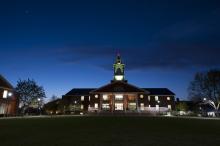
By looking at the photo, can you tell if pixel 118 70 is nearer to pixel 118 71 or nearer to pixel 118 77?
pixel 118 71

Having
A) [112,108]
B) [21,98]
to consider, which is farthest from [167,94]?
[21,98]

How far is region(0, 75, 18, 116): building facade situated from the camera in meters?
54.1

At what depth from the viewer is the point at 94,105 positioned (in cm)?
7650

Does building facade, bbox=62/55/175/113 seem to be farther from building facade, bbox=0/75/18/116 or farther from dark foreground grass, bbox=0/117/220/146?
dark foreground grass, bbox=0/117/220/146

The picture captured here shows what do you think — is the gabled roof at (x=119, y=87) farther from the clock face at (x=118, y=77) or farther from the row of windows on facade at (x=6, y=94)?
the row of windows on facade at (x=6, y=94)

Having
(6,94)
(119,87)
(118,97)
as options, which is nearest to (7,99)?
(6,94)

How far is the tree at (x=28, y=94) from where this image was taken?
68.1 metres

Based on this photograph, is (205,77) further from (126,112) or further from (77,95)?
(77,95)

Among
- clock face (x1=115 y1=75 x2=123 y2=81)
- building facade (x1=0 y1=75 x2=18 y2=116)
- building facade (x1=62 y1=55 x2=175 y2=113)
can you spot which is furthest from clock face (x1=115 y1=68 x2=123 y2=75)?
building facade (x1=0 y1=75 x2=18 y2=116)

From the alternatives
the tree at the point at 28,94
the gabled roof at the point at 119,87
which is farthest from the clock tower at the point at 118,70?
the tree at the point at 28,94

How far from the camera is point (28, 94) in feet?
227

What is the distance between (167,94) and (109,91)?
71.6 feet

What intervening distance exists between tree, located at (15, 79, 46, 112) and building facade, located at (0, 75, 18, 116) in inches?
295

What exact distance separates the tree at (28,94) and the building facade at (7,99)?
Result: 295 inches
